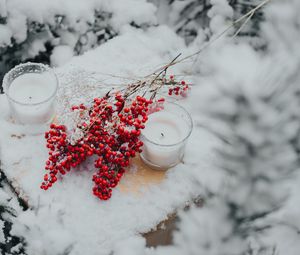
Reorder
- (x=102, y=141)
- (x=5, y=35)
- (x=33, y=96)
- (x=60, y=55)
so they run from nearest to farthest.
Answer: (x=102, y=141)
(x=33, y=96)
(x=5, y=35)
(x=60, y=55)

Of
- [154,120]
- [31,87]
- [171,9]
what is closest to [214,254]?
[154,120]

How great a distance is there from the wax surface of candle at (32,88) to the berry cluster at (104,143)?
140 mm

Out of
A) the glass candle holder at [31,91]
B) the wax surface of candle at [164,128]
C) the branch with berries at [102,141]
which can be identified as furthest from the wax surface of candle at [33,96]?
the wax surface of candle at [164,128]

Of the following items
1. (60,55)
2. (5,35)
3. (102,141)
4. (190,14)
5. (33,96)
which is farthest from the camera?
(190,14)

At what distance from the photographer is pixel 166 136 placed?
1.23 m

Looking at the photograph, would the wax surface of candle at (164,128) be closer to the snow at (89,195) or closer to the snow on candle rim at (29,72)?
the snow at (89,195)

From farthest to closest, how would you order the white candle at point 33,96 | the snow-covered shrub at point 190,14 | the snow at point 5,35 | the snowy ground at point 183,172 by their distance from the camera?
the snow-covered shrub at point 190,14 < the snow at point 5,35 < the white candle at point 33,96 < the snowy ground at point 183,172

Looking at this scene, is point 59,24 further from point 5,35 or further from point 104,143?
point 104,143

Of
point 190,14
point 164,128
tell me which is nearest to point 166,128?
point 164,128

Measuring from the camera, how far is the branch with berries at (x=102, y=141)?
1.14 m

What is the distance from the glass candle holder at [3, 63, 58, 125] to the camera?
1250mm

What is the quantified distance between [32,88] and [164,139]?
16.8 inches

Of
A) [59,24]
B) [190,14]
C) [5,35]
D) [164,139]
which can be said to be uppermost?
[190,14]

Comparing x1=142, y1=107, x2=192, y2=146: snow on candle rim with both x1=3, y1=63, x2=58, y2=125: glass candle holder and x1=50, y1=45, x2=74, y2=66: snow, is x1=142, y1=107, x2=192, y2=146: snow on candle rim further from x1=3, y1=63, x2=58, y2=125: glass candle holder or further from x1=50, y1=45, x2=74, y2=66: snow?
x1=50, y1=45, x2=74, y2=66: snow
